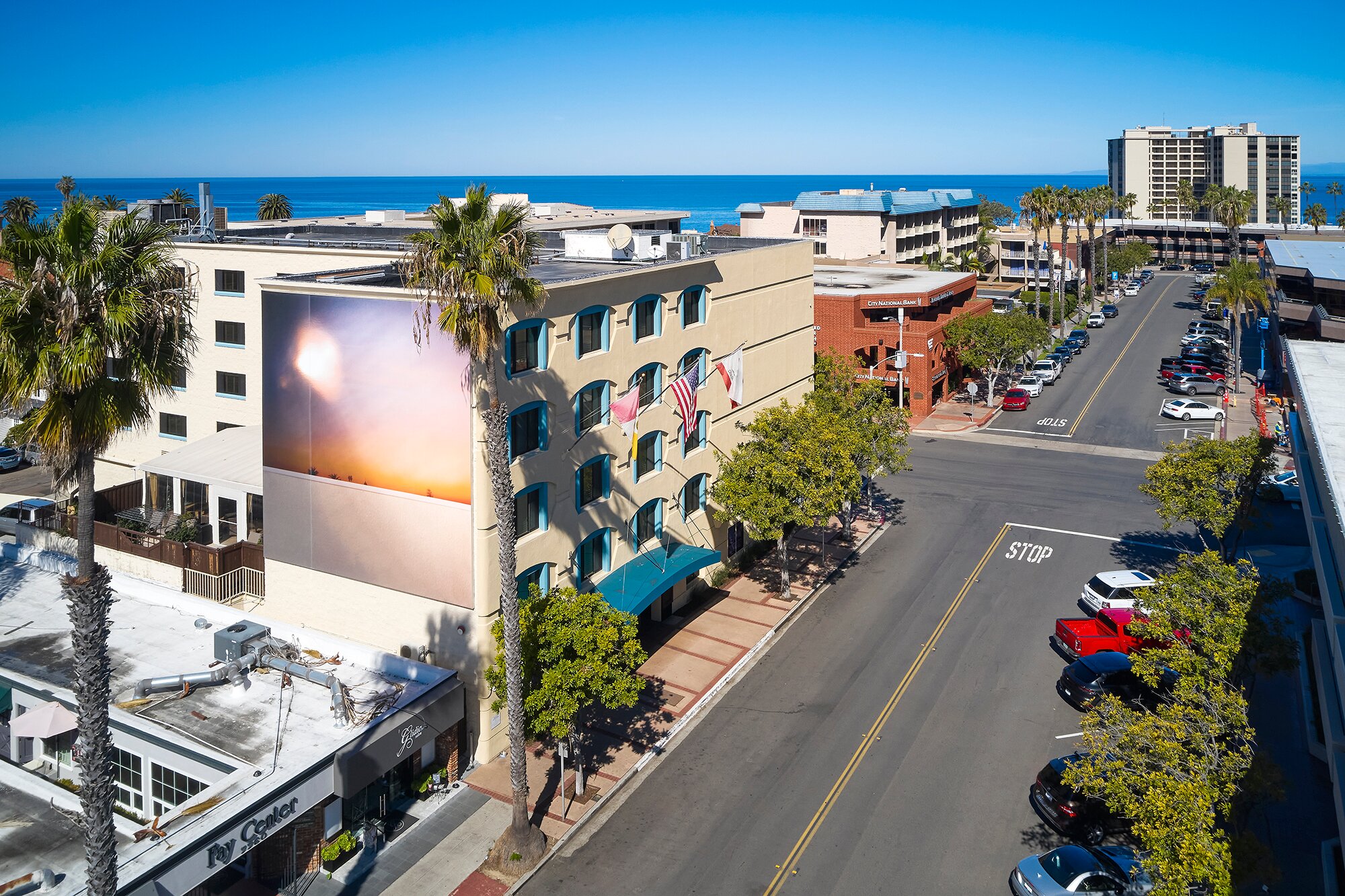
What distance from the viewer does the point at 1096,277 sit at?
473 feet

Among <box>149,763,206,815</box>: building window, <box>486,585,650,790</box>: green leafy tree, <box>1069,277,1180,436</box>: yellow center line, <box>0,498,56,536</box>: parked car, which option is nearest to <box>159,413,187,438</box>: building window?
<box>0,498,56,536</box>: parked car

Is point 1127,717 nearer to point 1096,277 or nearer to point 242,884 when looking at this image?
point 242,884

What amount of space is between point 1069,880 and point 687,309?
23.4 meters

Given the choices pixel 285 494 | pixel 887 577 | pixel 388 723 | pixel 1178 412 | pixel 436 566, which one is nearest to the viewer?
pixel 388 723

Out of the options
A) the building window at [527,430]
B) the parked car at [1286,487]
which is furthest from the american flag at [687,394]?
the parked car at [1286,487]

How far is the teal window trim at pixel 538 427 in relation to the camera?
28.8 metres

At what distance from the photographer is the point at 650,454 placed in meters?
36.6

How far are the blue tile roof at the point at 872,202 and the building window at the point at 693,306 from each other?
84300 millimetres

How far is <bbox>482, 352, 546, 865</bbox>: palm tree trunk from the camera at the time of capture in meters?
22.2

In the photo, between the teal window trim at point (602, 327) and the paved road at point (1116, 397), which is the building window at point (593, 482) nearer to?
the teal window trim at point (602, 327)

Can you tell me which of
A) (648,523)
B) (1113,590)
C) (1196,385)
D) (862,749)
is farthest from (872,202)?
(862,749)

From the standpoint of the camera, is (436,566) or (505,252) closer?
(505,252)

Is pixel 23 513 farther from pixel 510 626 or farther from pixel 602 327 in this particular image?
pixel 510 626

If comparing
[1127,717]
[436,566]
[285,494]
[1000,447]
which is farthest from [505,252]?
[1000,447]
